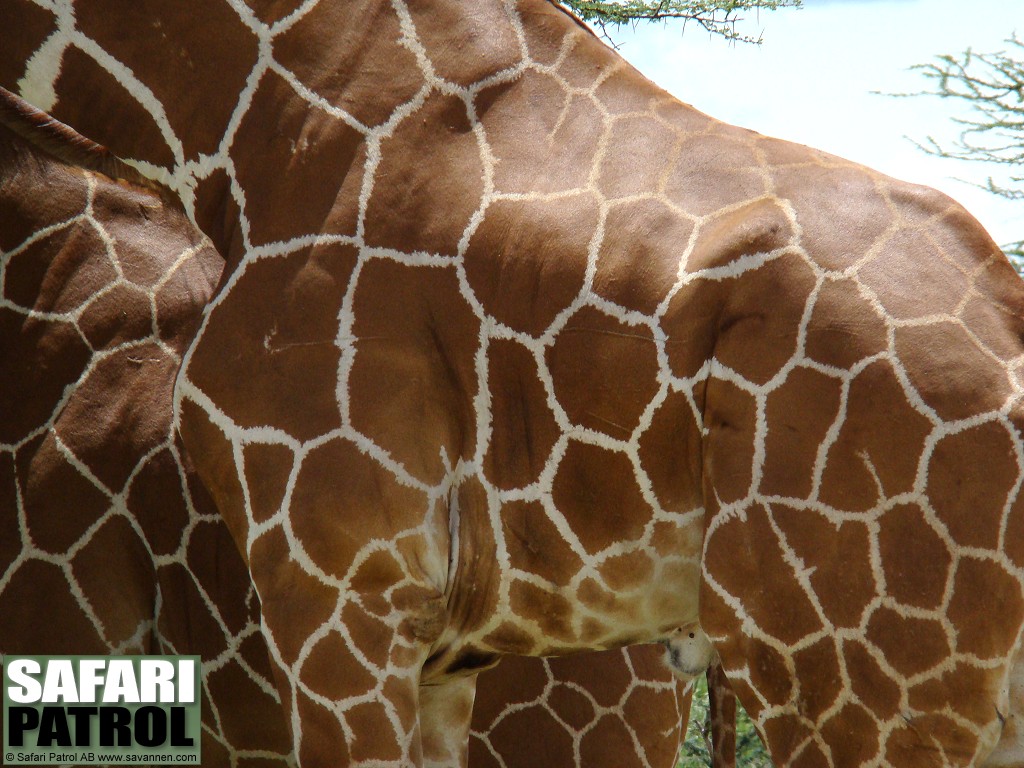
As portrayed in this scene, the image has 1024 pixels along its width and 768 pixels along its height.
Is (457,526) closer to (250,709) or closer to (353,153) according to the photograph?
(353,153)

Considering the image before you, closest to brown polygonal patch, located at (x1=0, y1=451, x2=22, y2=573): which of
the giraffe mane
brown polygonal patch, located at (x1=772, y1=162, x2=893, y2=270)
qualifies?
the giraffe mane

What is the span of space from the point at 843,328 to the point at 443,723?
144cm

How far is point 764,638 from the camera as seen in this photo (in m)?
2.47

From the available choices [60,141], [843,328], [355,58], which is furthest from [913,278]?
[60,141]

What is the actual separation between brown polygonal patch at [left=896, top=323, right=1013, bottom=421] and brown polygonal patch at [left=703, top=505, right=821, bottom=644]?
394 mm

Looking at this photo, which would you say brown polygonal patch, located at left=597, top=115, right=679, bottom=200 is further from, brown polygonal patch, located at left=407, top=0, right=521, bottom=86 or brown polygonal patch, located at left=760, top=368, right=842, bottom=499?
brown polygonal patch, located at left=760, top=368, right=842, bottom=499

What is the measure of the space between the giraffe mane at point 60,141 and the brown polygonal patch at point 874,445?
1900 millimetres

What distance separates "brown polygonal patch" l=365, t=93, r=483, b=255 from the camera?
2.80 meters

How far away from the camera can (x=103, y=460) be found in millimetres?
3754

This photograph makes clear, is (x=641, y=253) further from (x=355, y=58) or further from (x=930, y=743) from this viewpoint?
(x=930, y=743)

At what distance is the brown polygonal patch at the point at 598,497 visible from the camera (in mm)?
2627

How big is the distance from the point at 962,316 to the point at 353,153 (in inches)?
54.7

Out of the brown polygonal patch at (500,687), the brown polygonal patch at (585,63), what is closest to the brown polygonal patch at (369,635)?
the brown polygonal patch at (585,63)

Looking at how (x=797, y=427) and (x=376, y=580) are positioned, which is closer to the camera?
(x=797, y=427)
